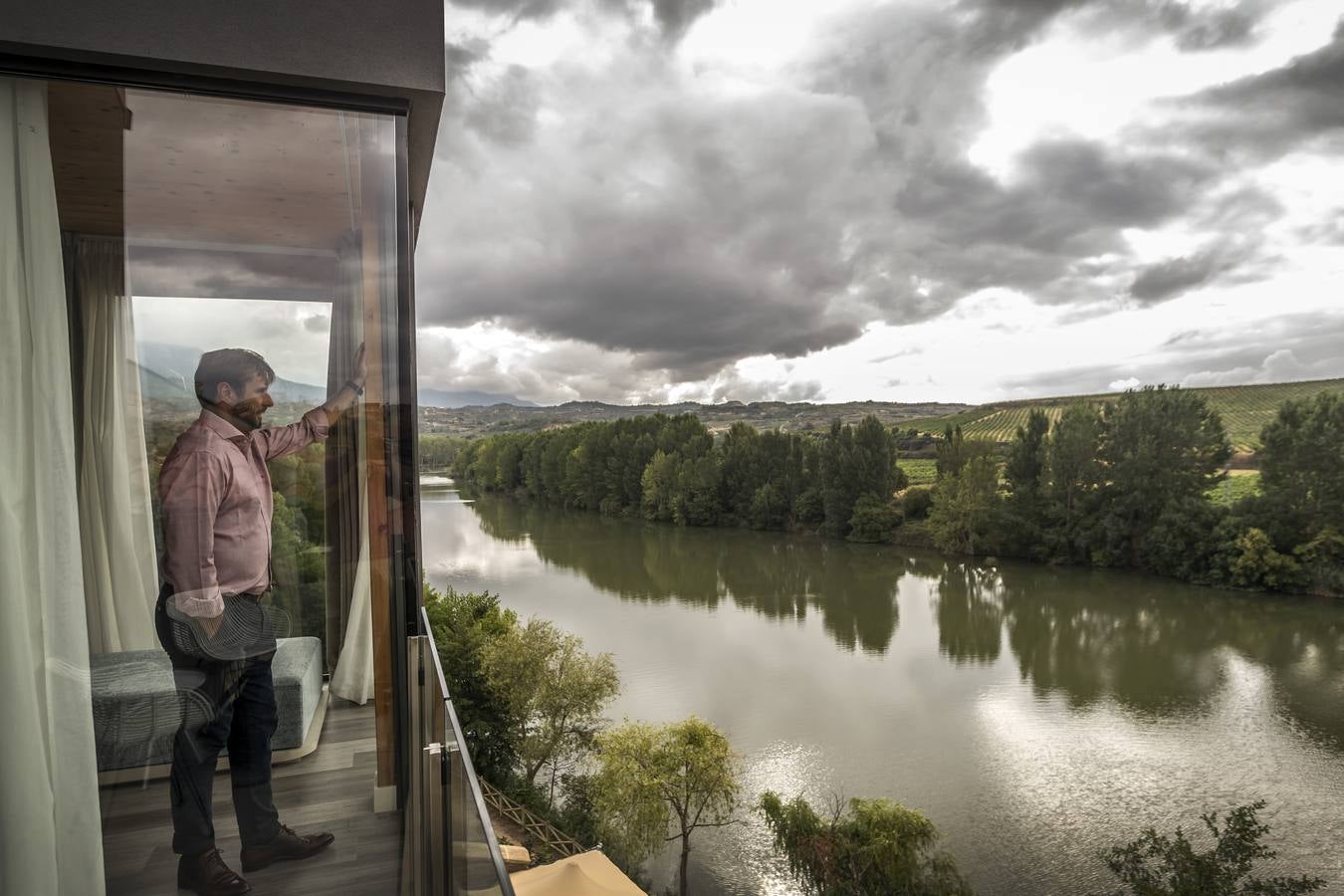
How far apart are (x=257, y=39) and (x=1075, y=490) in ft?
103

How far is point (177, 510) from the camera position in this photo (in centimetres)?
171

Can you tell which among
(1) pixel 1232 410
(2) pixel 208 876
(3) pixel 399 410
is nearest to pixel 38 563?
(2) pixel 208 876

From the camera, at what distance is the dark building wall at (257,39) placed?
171 cm

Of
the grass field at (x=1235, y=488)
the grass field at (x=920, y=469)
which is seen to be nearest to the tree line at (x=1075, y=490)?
the grass field at (x=1235, y=488)

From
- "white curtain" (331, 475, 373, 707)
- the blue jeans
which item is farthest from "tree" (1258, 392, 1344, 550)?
the blue jeans

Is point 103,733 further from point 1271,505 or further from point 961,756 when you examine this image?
point 1271,505

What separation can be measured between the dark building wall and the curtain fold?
1.40 feet

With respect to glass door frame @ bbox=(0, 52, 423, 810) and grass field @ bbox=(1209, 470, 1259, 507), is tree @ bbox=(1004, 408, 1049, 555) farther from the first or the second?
glass door frame @ bbox=(0, 52, 423, 810)

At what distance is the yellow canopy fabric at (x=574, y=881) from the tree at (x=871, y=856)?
4.26 meters

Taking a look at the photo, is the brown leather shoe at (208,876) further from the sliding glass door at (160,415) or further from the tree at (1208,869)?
the tree at (1208,869)

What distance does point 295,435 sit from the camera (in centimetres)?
190

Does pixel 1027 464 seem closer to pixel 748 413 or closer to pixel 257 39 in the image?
pixel 748 413

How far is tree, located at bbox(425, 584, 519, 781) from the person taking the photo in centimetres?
1333

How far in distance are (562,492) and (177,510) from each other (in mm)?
46446
